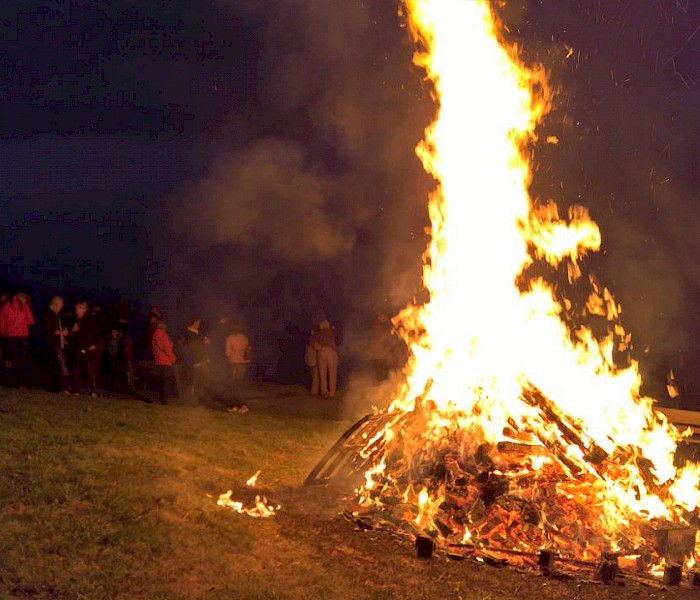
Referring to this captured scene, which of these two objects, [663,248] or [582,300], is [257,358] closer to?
[582,300]

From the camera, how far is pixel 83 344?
14.4 m

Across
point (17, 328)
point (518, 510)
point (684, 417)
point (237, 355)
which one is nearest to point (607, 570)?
point (518, 510)

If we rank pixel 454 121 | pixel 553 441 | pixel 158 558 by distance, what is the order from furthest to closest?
1. pixel 454 121
2. pixel 553 441
3. pixel 158 558

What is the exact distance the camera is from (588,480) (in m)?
7.84

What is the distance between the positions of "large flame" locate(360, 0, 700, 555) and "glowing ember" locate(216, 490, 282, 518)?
0.98m

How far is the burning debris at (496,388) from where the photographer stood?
7570 mm

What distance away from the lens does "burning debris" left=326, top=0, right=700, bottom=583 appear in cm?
757

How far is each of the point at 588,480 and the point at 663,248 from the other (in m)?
22.3

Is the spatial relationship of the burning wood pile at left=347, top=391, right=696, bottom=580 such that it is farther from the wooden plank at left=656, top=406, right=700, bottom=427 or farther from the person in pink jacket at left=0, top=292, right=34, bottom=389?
the person in pink jacket at left=0, top=292, right=34, bottom=389

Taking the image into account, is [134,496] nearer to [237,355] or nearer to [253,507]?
[253,507]

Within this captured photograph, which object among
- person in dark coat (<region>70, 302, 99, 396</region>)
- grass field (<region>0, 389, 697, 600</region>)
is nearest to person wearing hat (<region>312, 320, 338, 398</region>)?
person in dark coat (<region>70, 302, 99, 396</region>)

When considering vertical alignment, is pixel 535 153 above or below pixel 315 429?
above

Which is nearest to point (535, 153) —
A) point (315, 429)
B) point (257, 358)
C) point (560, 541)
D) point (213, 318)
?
point (560, 541)

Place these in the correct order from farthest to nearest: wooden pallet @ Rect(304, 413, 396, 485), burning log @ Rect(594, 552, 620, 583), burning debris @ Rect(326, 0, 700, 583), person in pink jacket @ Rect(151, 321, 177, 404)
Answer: person in pink jacket @ Rect(151, 321, 177, 404) < wooden pallet @ Rect(304, 413, 396, 485) < burning debris @ Rect(326, 0, 700, 583) < burning log @ Rect(594, 552, 620, 583)
